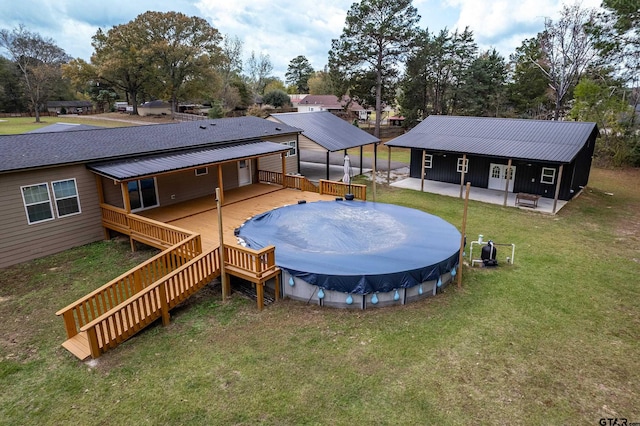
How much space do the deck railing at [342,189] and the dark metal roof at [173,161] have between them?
2.56 metres

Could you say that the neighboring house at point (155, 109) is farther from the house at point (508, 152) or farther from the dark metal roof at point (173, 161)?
the dark metal roof at point (173, 161)

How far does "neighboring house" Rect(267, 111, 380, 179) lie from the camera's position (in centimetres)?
2025

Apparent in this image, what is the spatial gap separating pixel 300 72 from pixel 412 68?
6107 centimetres

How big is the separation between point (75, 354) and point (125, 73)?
49.9 metres

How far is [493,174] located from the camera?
786 inches

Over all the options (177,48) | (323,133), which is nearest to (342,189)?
(323,133)

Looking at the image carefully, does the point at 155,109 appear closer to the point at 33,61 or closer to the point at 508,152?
the point at 33,61

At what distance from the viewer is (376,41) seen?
35.3 m

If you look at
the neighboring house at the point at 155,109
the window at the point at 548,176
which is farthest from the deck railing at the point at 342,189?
the neighboring house at the point at 155,109

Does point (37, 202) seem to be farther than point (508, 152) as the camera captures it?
No

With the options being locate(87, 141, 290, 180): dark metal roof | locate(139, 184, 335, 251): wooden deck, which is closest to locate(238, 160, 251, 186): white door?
locate(139, 184, 335, 251): wooden deck

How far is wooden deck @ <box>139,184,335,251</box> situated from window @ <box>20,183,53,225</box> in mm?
2640

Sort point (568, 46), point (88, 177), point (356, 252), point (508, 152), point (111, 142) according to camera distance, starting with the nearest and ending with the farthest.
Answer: point (356, 252)
point (88, 177)
point (111, 142)
point (508, 152)
point (568, 46)

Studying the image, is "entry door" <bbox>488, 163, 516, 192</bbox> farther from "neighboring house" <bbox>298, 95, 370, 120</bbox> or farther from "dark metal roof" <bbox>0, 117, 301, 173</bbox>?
"neighboring house" <bbox>298, 95, 370, 120</bbox>
